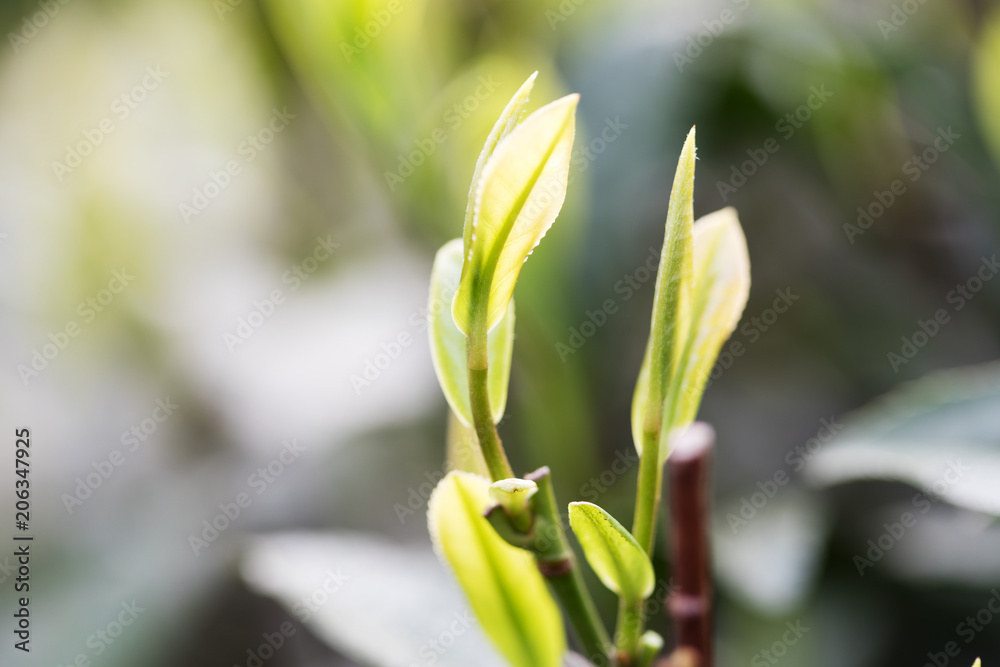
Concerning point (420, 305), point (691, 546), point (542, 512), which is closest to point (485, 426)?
point (542, 512)

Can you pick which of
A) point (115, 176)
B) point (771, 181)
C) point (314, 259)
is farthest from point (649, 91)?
point (115, 176)

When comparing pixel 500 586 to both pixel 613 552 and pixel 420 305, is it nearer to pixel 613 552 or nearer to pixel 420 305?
pixel 613 552

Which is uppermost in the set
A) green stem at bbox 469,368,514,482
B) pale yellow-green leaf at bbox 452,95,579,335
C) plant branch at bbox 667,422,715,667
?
pale yellow-green leaf at bbox 452,95,579,335

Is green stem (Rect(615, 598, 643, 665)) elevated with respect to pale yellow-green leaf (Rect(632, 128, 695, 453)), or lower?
lower

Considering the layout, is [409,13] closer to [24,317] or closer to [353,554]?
[353,554]

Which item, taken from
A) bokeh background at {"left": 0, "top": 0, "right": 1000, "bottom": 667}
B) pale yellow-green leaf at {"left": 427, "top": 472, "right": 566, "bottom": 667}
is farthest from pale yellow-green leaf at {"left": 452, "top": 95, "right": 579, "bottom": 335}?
bokeh background at {"left": 0, "top": 0, "right": 1000, "bottom": 667}

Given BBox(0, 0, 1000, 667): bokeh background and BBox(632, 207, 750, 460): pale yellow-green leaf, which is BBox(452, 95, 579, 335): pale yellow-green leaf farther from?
BBox(0, 0, 1000, 667): bokeh background

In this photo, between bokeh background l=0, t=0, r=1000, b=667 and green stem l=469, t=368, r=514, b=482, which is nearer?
green stem l=469, t=368, r=514, b=482
